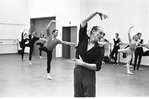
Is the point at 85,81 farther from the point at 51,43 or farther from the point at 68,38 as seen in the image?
the point at 68,38

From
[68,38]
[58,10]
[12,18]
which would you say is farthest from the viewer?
[12,18]

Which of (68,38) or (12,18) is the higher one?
(12,18)

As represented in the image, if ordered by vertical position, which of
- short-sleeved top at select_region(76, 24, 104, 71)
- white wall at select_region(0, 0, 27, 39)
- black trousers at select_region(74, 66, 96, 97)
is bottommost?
black trousers at select_region(74, 66, 96, 97)

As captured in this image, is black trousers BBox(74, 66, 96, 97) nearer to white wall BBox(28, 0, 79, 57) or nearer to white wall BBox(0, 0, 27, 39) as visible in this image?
white wall BBox(28, 0, 79, 57)

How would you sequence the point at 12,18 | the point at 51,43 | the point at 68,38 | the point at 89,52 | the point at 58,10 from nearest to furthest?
the point at 89,52 < the point at 51,43 < the point at 68,38 < the point at 58,10 < the point at 12,18

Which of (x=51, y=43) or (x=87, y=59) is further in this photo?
(x=51, y=43)

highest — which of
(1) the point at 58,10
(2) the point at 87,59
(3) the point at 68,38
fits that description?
(1) the point at 58,10

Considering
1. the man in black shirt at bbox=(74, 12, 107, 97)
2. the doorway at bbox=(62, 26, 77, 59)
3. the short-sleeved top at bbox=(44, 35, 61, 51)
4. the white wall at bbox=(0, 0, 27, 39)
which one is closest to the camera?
the man in black shirt at bbox=(74, 12, 107, 97)

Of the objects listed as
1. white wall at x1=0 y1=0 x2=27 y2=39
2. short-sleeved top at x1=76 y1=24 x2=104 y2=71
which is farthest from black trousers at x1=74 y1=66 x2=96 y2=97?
white wall at x1=0 y1=0 x2=27 y2=39

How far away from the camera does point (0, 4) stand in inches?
619

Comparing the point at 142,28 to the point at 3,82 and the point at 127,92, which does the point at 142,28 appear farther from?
the point at 3,82

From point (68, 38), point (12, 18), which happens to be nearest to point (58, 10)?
point (68, 38)

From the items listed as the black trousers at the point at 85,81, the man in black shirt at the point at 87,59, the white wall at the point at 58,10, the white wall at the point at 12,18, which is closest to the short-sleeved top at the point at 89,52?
the man in black shirt at the point at 87,59

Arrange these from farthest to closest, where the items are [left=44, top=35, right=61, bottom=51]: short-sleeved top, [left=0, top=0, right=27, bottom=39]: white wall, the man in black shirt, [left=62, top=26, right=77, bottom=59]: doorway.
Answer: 1. [left=0, top=0, right=27, bottom=39]: white wall
2. [left=62, top=26, right=77, bottom=59]: doorway
3. [left=44, top=35, right=61, bottom=51]: short-sleeved top
4. the man in black shirt
